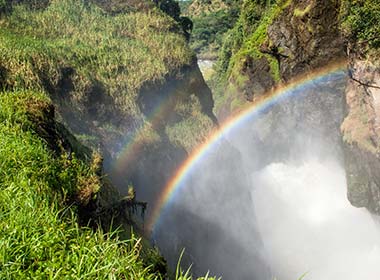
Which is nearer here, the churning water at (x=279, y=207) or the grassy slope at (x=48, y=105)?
the grassy slope at (x=48, y=105)

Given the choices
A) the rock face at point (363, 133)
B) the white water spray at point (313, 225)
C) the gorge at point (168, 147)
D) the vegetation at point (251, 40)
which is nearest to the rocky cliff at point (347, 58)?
the rock face at point (363, 133)

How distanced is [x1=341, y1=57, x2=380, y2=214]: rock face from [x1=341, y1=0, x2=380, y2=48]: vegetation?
1.24 m

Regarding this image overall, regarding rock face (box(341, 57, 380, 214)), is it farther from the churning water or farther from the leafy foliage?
the leafy foliage

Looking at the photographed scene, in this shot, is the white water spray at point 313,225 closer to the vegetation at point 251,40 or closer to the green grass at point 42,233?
the vegetation at point 251,40

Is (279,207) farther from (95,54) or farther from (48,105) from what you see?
(48,105)

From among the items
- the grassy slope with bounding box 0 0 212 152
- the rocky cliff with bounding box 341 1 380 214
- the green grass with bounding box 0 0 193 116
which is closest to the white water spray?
the rocky cliff with bounding box 341 1 380 214

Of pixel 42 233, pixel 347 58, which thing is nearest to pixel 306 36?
pixel 347 58

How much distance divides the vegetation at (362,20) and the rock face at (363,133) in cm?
124

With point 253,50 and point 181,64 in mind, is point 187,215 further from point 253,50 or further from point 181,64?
point 253,50

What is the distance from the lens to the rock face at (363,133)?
72.4ft

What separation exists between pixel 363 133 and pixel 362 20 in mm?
7153

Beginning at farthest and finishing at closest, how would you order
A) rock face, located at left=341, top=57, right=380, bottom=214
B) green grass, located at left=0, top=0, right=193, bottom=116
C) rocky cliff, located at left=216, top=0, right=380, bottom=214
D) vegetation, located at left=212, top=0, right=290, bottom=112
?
vegetation, located at left=212, top=0, right=290, bottom=112 < rock face, located at left=341, top=57, right=380, bottom=214 < rocky cliff, located at left=216, top=0, right=380, bottom=214 < green grass, located at left=0, top=0, right=193, bottom=116

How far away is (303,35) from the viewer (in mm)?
29516

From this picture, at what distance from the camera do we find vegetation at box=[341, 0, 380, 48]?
21.0 m
